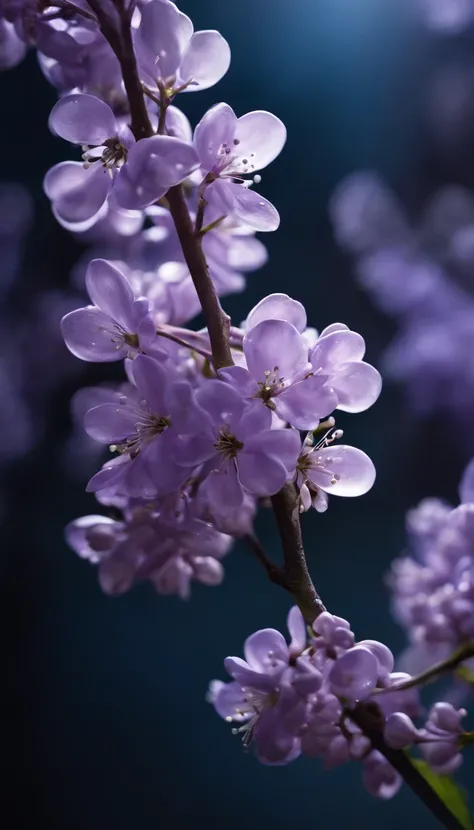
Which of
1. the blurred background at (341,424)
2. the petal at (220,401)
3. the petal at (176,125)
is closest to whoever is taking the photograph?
the petal at (220,401)

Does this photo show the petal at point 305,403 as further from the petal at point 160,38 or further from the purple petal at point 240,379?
the petal at point 160,38

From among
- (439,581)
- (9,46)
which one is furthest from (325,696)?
(9,46)

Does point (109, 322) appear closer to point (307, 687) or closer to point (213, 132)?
point (213, 132)

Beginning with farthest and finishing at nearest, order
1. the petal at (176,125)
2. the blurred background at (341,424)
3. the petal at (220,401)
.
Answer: the blurred background at (341,424), the petal at (176,125), the petal at (220,401)

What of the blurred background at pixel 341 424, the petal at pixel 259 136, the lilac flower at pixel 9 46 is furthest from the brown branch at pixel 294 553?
the blurred background at pixel 341 424

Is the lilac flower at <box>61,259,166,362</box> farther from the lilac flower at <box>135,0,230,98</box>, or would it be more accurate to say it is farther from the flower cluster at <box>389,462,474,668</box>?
the flower cluster at <box>389,462,474,668</box>

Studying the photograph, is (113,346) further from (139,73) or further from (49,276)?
(49,276)

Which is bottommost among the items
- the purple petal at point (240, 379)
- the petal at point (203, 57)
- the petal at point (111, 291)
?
the purple petal at point (240, 379)
